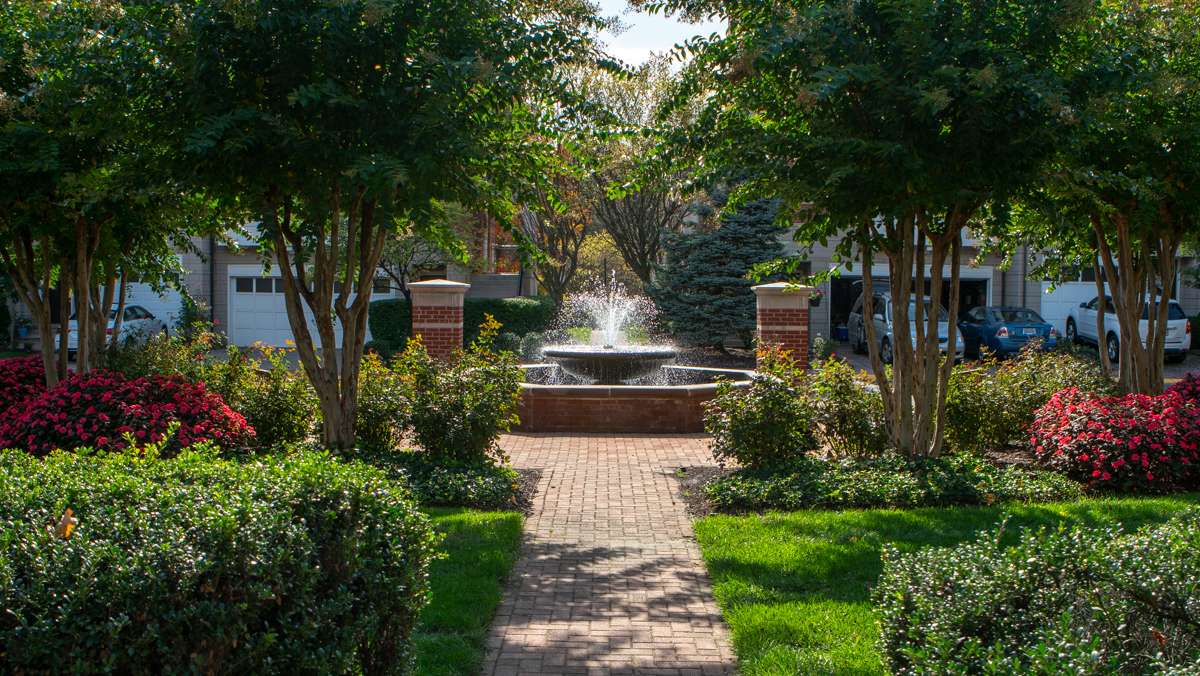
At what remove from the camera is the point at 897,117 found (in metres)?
8.20

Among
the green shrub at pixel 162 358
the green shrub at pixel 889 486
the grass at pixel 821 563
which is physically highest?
the green shrub at pixel 162 358

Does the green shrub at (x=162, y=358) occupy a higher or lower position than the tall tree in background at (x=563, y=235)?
lower

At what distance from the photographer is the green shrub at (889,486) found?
26.6 feet

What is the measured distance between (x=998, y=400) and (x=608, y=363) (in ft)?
18.2

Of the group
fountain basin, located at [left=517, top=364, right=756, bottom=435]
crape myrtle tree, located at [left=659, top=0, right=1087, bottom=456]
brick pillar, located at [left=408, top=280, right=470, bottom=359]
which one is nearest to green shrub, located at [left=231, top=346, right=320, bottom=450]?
fountain basin, located at [left=517, top=364, right=756, bottom=435]

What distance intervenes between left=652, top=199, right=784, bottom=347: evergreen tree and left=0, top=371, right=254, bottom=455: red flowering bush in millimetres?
15819

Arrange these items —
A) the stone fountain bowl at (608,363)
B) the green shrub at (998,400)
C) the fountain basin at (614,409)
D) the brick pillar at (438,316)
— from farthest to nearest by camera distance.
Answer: the brick pillar at (438,316) → the stone fountain bowl at (608,363) → the fountain basin at (614,409) → the green shrub at (998,400)

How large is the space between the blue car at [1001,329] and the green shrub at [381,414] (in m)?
17.6

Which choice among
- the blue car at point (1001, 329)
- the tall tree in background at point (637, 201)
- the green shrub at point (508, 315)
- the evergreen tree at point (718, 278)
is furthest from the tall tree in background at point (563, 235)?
the blue car at point (1001, 329)

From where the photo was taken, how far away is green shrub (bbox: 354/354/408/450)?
→ 10.2 metres

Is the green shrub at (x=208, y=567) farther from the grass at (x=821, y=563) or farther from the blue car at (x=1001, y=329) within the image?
the blue car at (x=1001, y=329)

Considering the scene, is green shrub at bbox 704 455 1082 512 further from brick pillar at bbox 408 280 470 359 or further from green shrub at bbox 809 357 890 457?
brick pillar at bbox 408 280 470 359

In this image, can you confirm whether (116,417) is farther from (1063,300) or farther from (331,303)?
(1063,300)

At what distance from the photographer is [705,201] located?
25719 millimetres
